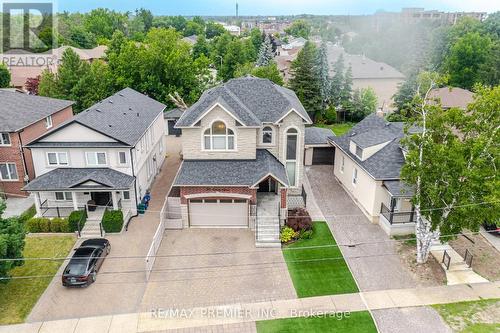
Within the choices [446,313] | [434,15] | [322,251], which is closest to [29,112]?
[322,251]

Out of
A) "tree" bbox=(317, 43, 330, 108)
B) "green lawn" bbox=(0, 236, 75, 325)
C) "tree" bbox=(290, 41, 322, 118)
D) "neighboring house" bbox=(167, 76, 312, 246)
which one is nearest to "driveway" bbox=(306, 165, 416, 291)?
"neighboring house" bbox=(167, 76, 312, 246)

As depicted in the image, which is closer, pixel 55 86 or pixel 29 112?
pixel 29 112

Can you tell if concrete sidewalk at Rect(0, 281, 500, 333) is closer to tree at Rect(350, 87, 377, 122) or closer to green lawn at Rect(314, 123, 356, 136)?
green lawn at Rect(314, 123, 356, 136)

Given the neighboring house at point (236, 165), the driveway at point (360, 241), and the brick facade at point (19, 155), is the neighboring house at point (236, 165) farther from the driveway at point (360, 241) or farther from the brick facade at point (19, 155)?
the brick facade at point (19, 155)

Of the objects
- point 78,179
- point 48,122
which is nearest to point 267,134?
point 78,179

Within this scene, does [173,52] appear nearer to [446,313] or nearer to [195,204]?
[195,204]

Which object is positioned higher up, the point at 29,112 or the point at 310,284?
the point at 29,112

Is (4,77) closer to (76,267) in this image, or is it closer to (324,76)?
(324,76)
